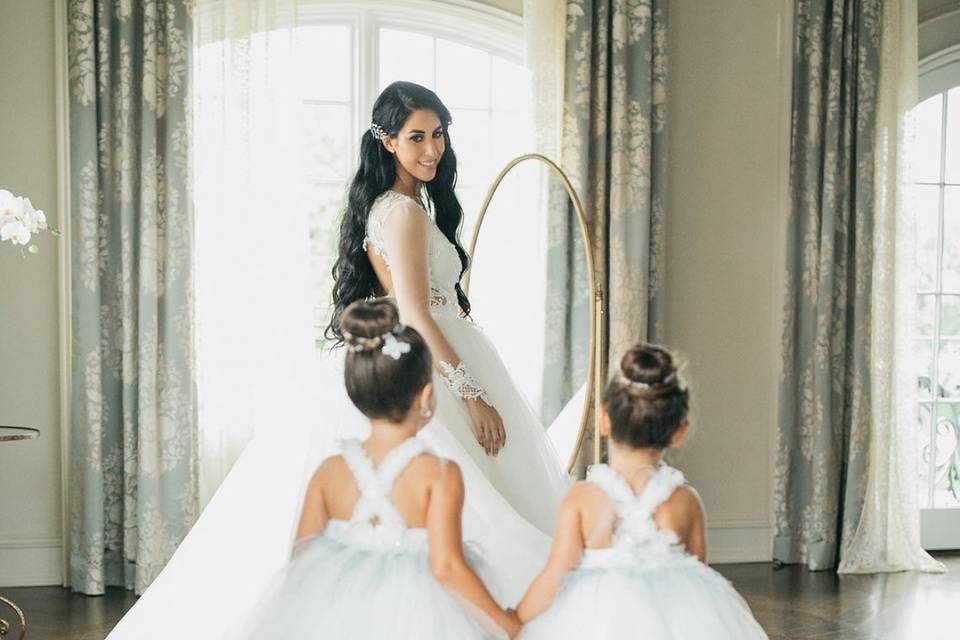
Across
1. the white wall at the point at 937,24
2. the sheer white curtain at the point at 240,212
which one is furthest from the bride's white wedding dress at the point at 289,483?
the white wall at the point at 937,24

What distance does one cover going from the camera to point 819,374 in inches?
199

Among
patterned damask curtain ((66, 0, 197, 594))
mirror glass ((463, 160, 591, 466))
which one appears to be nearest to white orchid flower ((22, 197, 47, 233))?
patterned damask curtain ((66, 0, 197, 594))

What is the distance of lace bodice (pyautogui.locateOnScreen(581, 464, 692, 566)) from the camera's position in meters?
2.08

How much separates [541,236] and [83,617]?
7.87 feet

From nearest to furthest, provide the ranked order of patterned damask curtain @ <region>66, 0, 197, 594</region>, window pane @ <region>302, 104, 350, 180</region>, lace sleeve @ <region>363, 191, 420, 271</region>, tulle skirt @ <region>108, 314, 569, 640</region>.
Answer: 1. tulle skirt @ <region>108, 314, 569, 640</region>
2. lace sleeve @ <region>363, 191, 420, 271</region>
3. patterned damask curtain @ <region>66, 0, 197, 594</region>
4. window pane @ <region>302, 104, 350, 180</region>

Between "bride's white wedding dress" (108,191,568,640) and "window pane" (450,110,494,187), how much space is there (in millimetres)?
2108

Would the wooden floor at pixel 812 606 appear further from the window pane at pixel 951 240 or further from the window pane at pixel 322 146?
the window pane at pixel 322 146

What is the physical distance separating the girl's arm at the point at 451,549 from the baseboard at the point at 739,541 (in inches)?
128

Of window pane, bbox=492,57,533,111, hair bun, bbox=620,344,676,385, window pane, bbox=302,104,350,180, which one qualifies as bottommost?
hair bun, bbox=620,344,676,385

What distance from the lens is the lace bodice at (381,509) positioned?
2.08 metres

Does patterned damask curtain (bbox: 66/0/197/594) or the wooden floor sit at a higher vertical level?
patterned damask curtain (bbox: 66/0/197/594)

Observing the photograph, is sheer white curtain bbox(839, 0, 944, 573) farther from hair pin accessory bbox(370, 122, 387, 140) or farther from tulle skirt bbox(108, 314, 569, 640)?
hair pin accessory bbox(370, 122, 387, 140)

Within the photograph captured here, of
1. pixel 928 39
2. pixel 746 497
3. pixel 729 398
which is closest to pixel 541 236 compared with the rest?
pixel 729 398

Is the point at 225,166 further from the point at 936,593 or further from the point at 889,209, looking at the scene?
the point at 936,593
